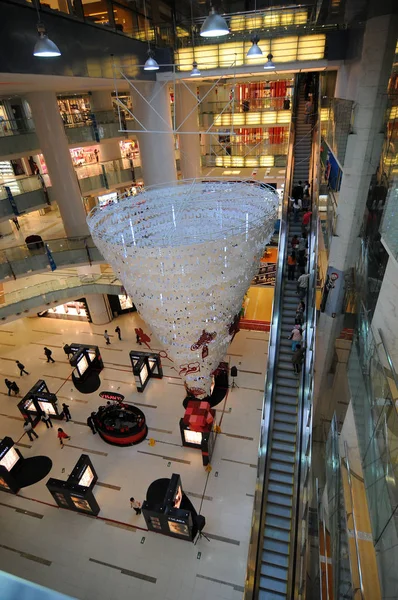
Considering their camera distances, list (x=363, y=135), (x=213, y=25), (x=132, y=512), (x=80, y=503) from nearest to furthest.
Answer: (x=213, y=25) → (x=363, y=135) → (x=80, y=503) → (x=132, y=512)

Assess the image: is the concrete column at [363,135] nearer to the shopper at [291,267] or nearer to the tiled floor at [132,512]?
the shopper at [291,267]

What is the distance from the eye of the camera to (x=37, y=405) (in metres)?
12.7

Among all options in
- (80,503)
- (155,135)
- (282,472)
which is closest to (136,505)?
(80,503)

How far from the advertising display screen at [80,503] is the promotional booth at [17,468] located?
74.1 inches

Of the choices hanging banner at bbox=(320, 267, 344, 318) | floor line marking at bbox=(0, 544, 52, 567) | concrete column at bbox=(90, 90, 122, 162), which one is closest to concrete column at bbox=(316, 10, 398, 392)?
hanging banner at bbox=(320, 267, 344, 318)

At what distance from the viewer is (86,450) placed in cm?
1180

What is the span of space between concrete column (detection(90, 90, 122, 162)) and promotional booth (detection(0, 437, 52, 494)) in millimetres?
13396

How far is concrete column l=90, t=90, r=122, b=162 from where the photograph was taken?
18.0 meters

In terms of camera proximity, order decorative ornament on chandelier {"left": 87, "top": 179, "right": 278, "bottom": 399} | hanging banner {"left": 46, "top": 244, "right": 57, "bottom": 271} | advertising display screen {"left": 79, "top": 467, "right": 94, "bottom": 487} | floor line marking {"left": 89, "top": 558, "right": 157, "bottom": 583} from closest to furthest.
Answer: decorative ornament on chandelier {"left": 87, "top": 179, "right": 278, "bottom": 399} < floor line marking {"left": 89, "top": 558, "right": 157, "bottom": 583} < advertising display screen {"left": 79, "top": 467, "right": 94, "bottom": 487} < hanging banner {"left": 46, "top": 244, "right": 57, "bottom": 271}

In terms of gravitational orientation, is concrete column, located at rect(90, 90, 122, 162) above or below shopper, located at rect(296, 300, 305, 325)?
above

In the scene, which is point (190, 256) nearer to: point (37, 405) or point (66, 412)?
point (66, 412)

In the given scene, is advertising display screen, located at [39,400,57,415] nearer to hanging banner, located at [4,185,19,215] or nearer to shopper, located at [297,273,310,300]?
hanging banner, located at [4,185,19,215]

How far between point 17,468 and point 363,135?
1316cm

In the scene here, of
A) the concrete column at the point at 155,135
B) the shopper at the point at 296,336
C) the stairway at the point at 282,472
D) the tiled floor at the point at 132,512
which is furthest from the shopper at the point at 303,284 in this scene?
the concrete column at the point at 155,135
